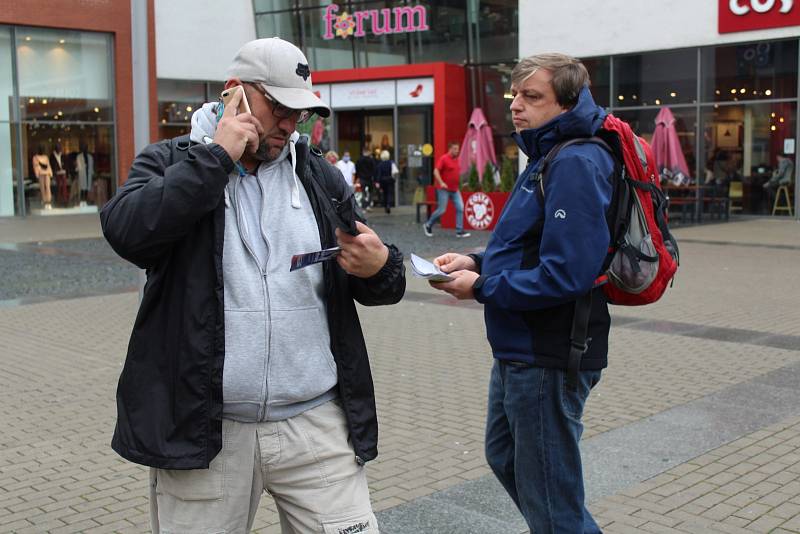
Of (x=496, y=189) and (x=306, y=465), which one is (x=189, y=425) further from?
(x=496, y=189)

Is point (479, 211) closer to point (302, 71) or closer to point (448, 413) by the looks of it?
point (448, 413)

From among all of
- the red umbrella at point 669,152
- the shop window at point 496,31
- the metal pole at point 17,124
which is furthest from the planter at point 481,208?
the metal pole at point 17,124

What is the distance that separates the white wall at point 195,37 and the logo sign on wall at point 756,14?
14417 millimetres

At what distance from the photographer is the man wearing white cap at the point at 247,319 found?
2.28 meters

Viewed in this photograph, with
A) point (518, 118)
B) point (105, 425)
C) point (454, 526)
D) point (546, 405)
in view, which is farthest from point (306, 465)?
point (105, 425)

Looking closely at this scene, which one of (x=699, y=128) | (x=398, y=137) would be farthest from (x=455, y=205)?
(x=398, y=137)

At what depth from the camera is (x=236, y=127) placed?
7.38 feet

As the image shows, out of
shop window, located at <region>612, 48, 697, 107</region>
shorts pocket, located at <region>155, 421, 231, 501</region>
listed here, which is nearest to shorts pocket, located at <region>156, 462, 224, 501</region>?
shorts pocket, located at <region>155, 421, 231, 501</region>

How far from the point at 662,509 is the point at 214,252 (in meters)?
2.81

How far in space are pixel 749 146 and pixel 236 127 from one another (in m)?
21.5

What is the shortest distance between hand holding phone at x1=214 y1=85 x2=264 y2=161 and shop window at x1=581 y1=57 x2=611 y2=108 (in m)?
22.3

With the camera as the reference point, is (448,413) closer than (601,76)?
Yes

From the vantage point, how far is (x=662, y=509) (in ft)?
14.0

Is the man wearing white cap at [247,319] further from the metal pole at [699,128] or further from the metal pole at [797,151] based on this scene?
the metal pole at [699,128]
